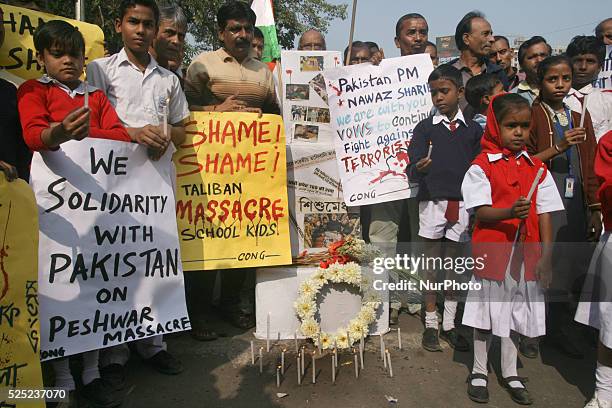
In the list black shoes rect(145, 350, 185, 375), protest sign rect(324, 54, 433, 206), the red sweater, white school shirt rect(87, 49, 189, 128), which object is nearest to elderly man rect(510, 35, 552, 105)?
protest sign rect(324, 54, 433, 206)

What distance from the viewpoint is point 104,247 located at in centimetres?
313

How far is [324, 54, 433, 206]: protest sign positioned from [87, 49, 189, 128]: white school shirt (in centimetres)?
158

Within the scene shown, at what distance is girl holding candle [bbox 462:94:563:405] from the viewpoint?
10.4 ft

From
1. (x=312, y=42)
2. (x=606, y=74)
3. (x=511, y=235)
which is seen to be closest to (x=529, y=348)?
(x=511, y=235)

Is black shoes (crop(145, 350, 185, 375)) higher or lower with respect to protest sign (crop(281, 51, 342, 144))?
lower

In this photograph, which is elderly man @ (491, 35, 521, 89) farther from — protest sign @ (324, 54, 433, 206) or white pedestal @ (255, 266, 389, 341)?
white pedestal @ (255, 266, 389, 341)

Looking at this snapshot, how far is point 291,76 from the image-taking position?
4562mm

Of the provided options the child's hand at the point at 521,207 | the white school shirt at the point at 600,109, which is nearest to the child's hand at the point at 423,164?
the child's hand at the point at 521,207

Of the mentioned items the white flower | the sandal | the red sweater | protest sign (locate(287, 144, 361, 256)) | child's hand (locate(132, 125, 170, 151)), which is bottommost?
the sandal

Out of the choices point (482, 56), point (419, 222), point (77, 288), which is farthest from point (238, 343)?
point (482, 56)

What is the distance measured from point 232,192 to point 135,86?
3.59 feet

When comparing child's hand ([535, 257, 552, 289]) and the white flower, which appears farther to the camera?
the white flower

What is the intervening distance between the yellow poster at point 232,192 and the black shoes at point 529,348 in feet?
6.38
